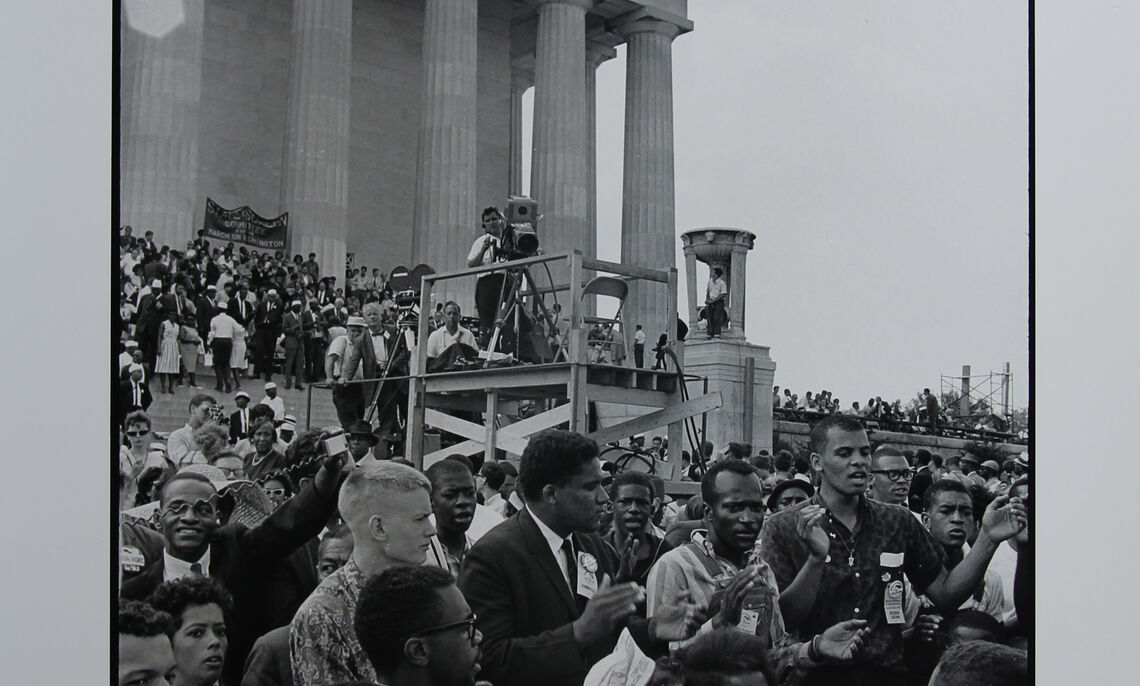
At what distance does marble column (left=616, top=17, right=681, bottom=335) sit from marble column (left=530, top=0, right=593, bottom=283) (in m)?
0.23

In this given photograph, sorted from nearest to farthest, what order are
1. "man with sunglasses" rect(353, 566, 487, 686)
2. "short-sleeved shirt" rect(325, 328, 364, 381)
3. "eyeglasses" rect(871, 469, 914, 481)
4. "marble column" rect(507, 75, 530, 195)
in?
"man with sunglasses" rect(353, 566, 487, 686) < "eyeglasses" rect(871, 469, 914, 481) < "short-sleeved shirt" rect(325, 328, 364, 381) < "marble column" rect(507, 75, 530, 195)

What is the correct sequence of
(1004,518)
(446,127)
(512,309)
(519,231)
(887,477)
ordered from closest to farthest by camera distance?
(1004,518), (887,477), (512,309), (519,231), (446,127)

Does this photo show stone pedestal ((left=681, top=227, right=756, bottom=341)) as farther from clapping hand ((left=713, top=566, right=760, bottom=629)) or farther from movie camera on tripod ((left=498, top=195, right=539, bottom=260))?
clapping hand ((left=713, top=566, right=760, bottom=629))

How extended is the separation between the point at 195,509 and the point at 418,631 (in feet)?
3.56

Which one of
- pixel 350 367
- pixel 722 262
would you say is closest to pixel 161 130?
pixel 350 367

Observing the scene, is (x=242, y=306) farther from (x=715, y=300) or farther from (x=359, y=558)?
(x=715, y=300)

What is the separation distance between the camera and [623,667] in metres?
4.80

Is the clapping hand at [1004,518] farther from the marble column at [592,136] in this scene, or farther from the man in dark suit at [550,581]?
the marble column at [592,136]

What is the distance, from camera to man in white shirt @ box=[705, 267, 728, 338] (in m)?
5.56

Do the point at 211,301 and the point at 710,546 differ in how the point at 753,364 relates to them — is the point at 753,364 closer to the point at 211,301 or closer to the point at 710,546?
the point at 710,546

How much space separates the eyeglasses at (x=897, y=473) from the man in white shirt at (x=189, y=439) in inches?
104

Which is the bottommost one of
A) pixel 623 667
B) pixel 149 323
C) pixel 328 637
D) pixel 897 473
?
pixel 623 667

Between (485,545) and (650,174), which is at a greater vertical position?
(650,174)

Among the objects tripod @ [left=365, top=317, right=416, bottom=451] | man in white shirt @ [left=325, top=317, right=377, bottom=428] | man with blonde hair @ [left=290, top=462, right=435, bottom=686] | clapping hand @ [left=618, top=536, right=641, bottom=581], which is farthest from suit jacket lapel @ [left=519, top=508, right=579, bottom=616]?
man in white shirt @ [left=325, top=317, right=377, bottom=428]
